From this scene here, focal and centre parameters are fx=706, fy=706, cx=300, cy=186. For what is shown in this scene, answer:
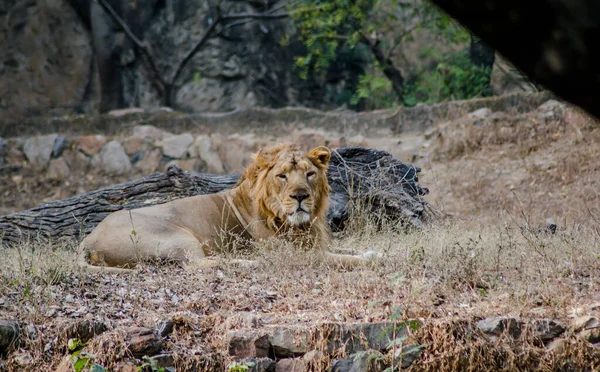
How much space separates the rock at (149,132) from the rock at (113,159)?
1.92ft

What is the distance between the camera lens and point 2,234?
26.5 feet

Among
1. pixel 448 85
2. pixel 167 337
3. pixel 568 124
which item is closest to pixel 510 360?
pixel 167 337

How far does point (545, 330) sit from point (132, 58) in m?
17.2

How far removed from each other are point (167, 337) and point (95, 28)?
52.4ft

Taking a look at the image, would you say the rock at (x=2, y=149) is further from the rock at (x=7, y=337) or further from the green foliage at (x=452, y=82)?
the rock at (x=7, y=337)

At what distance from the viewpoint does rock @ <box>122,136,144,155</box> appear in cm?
1581

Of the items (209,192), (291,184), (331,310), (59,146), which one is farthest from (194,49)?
(331,310)

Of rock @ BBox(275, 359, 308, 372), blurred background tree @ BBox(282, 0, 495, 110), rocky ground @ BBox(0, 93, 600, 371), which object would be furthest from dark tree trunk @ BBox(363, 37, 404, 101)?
rock @ BBox(275, 359, 308, 372)

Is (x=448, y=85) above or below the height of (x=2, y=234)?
below

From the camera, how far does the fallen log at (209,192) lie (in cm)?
832

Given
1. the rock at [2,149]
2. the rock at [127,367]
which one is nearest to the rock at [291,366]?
the rock at [127,367]

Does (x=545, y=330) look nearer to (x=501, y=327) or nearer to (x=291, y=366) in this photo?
(x=501, y=327)

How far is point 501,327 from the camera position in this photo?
4688mm

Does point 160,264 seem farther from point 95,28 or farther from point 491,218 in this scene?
point 95,28
